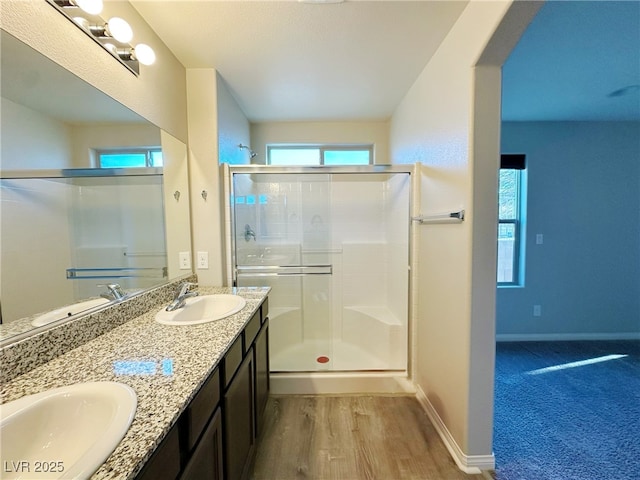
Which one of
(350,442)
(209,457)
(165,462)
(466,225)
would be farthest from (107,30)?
(350,442)

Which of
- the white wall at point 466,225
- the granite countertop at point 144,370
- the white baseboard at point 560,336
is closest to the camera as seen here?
the granite countertop at point 144,370

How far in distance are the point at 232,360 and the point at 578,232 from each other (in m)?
3.74

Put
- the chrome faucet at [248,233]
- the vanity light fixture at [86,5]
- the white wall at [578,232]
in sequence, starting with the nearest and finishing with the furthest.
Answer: the vanity light fixture at [86,5] → the chrome faucet at [248,233] → the white wall at [578,232]

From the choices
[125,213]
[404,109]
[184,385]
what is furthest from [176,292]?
[404,109]

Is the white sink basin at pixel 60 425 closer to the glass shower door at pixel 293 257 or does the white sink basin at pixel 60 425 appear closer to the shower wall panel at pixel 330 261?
the shower wall panel at pixel 330 261

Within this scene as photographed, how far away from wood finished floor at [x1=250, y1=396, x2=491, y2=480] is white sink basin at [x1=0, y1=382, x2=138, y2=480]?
3.62 ft

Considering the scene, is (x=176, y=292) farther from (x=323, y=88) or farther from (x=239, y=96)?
(x=323, y=88)

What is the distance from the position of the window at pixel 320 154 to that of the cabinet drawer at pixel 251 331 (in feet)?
7.05

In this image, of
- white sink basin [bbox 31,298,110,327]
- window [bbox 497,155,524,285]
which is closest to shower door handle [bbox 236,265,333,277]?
white sink basin [bbox 31,298,110,327]

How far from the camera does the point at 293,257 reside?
2.62 metres

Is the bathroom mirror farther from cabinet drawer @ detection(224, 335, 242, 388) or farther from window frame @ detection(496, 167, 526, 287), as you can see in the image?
window frame @ detection(496, 167, 526, 287)

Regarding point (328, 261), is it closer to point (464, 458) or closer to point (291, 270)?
point (291, 270)

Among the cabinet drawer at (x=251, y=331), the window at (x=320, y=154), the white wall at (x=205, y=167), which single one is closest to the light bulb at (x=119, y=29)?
the white wall at (x=205, y=167)

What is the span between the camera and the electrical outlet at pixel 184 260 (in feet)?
5.93
